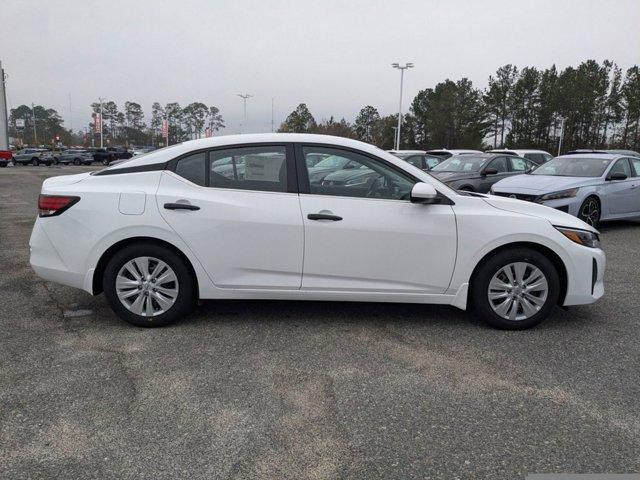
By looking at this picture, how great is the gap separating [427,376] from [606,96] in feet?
Answer: 221

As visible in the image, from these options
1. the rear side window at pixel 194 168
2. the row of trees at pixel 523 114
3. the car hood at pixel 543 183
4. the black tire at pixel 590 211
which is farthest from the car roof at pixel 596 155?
the row of trees at pixel 523 114

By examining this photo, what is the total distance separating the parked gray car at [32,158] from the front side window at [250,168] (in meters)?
50.6

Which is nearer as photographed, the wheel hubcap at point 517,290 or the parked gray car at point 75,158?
the wheel hubcap at point 517,290

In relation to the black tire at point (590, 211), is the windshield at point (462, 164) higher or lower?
higher

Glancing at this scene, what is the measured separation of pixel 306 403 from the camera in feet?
10.5

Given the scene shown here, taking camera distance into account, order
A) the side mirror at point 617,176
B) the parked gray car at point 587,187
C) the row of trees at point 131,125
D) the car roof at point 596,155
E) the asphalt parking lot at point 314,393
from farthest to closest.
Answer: the row of trees at point 131,125
the car roof at point 596,155
the side mirror at point 617,176
the parked gray car at point 587,187
the asphalt parking lot at point 314,393

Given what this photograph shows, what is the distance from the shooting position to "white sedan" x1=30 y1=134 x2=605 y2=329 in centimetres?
425

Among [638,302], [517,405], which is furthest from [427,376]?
[638,302]

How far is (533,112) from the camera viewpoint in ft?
218

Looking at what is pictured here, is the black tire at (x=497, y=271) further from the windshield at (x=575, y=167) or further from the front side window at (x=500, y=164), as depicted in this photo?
the front side window at (x=500, y=164)

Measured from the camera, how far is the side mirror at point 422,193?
4.19 metres

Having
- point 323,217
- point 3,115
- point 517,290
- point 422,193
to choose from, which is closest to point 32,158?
point 3,115

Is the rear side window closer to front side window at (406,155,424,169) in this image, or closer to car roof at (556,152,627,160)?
car roof at (556,152,627,160)

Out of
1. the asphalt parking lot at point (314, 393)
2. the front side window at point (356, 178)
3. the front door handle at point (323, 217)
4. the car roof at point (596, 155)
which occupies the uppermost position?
the car roof at point (596, 155)
